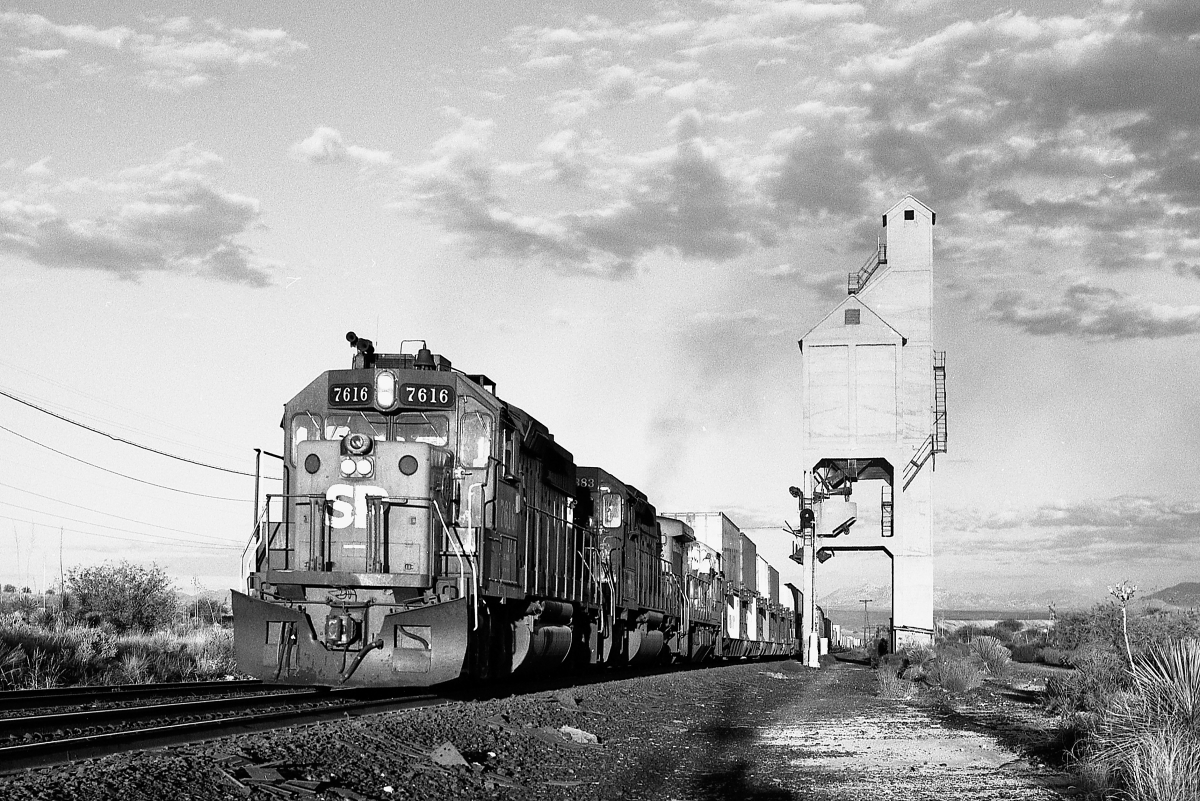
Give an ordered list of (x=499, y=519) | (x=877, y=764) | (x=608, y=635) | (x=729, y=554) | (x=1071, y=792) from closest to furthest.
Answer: (x=1071, y=792)
(x=877, y=764)
(x=499, y=519)
(x=608, y=635)
(x=729, y=554)

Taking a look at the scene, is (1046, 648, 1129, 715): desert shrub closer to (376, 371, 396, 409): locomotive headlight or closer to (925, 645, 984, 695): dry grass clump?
(925, 645, 984, 695): dry grass clump

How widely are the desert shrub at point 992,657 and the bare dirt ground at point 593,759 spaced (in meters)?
15.8

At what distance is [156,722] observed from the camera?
35.8 ft

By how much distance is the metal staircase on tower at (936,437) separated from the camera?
148 ft

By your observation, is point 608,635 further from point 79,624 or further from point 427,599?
point 79,624

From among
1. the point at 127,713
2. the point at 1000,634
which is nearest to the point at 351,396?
the point at 127,713

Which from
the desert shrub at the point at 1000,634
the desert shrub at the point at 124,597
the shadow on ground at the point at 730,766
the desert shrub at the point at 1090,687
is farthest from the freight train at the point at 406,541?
the desert shrub at the point at 1000,634

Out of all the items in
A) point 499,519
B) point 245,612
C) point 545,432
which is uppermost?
point 545,432

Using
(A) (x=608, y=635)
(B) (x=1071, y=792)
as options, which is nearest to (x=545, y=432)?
(A) (x=608, y=635)

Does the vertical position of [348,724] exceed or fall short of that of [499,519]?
it falls short

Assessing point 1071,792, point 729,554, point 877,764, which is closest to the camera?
point 1071,792

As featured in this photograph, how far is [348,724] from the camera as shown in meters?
10.2

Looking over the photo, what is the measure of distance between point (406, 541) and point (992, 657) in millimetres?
26383

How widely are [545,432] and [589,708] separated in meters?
4.37
